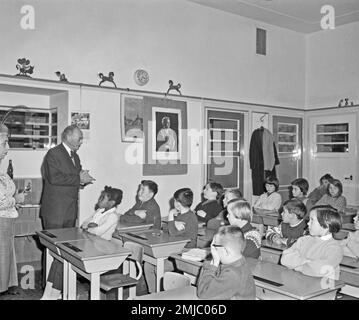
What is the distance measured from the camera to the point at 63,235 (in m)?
3.53

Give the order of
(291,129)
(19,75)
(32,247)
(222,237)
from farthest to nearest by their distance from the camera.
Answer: (291,129), (32,247), (19,75), (222,237)

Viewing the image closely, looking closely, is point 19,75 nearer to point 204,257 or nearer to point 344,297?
point 204,257

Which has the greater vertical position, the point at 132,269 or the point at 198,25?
the point at 198,25

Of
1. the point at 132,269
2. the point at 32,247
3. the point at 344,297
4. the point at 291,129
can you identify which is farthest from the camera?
the point at 291,129

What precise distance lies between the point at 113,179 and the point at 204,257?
2664mm

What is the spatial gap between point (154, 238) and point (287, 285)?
151 centimetres

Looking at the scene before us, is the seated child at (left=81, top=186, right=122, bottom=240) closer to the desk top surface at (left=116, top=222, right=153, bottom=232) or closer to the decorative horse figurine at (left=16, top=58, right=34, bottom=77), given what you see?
the desk top surface at (left=116, top=222, right=153, bottom=232)

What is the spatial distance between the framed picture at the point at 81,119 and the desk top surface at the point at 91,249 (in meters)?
1.96

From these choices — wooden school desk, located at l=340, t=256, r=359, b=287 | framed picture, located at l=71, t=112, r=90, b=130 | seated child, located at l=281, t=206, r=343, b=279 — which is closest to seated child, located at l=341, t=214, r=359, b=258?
wooden school desk, located at l=340, t=256, r=359, b=287

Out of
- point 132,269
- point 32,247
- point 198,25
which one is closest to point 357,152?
point 198,25

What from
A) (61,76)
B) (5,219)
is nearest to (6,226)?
(5,219)

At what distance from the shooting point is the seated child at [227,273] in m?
2.13

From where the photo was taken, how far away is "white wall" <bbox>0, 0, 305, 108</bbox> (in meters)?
4.68

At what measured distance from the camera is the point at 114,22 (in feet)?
17.1
